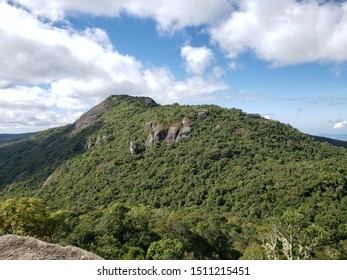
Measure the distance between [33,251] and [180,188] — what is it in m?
89.6

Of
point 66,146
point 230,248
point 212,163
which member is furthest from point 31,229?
point 66,146

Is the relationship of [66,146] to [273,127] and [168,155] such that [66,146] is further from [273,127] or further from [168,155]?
[273,127]

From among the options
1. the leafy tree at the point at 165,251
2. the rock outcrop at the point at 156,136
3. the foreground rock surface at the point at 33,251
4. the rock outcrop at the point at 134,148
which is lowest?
the leafy tree at the point at 165,251

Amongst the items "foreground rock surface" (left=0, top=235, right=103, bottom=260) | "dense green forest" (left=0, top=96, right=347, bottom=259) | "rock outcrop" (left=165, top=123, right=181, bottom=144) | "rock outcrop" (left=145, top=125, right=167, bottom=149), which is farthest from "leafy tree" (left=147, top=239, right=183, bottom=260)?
"rock outcrop" (left=145, top=125, right=167, bottom=149)

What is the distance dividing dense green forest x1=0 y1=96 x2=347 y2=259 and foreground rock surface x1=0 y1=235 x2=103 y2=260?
20.0m

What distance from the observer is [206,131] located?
127m

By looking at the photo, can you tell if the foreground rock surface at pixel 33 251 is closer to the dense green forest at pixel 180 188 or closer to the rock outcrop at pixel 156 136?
the dense green forest at pixel 180 188

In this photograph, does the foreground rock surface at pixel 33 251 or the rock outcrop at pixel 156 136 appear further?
the rock outcrop at pixel 156 136

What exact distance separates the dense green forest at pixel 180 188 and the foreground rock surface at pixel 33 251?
20013 millimetres

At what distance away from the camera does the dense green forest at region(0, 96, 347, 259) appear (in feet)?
117

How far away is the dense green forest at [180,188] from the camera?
35.8 meters

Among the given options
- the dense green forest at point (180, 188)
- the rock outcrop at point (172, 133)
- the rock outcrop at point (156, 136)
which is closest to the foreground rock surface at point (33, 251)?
the dense green forest at point (180, 188)

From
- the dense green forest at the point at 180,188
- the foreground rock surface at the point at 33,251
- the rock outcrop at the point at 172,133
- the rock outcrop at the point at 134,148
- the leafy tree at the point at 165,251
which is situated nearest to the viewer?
the foreground rock surface at the point at 33,251

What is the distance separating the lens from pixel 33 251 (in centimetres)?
1070
